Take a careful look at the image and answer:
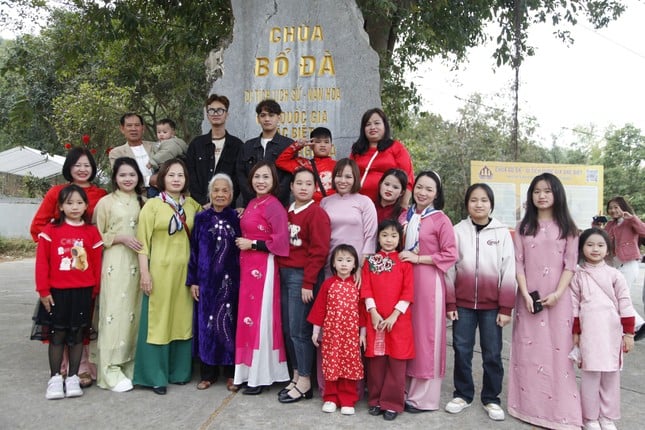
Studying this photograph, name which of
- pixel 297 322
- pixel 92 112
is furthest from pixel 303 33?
pixel 92 112

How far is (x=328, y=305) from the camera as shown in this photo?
138 inches

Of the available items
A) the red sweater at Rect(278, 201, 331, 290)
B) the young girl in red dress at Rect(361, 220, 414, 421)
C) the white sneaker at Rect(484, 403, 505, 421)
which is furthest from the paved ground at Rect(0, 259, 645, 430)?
the red sweater at Rect(278, 201, 331, 290)

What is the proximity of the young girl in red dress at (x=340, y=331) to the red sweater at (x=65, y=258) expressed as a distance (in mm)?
1658

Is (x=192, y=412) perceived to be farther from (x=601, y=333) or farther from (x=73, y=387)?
(x=601, y=333)

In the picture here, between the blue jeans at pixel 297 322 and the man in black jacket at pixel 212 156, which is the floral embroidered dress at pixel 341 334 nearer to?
the blue jeans at pixel 297 322

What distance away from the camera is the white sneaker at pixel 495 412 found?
3371 mm

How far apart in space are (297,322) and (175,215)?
1.18 meters

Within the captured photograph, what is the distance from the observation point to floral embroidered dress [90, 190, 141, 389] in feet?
12.6

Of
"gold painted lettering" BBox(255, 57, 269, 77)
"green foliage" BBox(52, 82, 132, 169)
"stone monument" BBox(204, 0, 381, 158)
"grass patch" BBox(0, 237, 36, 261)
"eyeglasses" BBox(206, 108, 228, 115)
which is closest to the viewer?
"eyeglasses" BBox(206, 108, 228, 115)

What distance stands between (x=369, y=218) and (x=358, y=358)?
37.3 inches

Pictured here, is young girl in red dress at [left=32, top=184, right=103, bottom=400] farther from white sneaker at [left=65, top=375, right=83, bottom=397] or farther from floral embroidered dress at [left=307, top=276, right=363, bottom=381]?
floral embroidered dress at [left=307, top=276, right=363, bottom=381]

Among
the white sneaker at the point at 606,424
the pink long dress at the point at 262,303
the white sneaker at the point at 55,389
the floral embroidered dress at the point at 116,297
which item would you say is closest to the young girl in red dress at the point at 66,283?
the white sneaker at the point at 55,389

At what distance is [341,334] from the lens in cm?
347

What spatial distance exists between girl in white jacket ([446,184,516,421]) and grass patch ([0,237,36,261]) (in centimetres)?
1442
